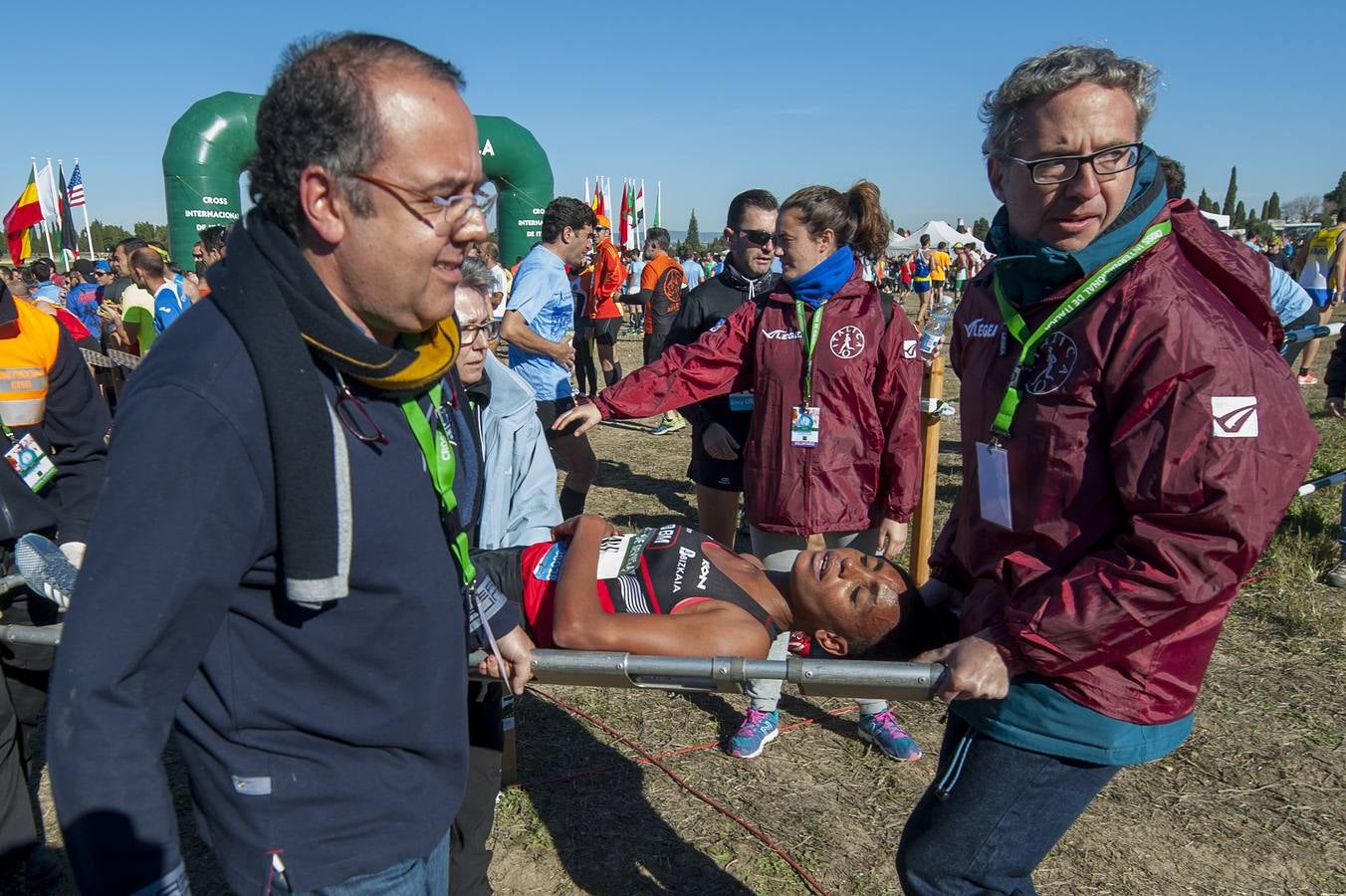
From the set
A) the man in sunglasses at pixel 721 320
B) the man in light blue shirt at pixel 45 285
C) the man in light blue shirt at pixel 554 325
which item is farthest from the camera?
the man in light blue shirt at pixel 45 285

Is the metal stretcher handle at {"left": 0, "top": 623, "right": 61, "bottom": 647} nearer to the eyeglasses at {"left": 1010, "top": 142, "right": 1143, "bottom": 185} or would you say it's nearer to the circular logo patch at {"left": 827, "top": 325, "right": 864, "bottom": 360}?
the eyeglasses at {"left": 1010, "top": 142, "right": 1143, "bottom": 185}

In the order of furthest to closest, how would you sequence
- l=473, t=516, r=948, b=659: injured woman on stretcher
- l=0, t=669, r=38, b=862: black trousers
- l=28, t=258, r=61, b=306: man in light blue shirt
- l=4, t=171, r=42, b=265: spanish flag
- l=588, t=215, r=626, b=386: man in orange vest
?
l=4, t=171, r=42, b=265: spanish flag < l=588, t=215, r=626, b=386: man in orange vest < l=28, t=258, r=61, b=306: man in light blue shirt < l=0, t=669, r=38, b=862: black trousers < l=473, t=516, r=948, b=659: injured woman on stretcher

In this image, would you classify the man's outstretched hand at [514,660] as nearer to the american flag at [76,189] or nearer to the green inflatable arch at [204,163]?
the green inflatable arch at [204,163]

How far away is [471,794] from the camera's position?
2.76 metres

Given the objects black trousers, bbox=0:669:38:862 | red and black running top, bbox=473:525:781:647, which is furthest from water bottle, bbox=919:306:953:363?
black trousers, bbox=0:669:38:862

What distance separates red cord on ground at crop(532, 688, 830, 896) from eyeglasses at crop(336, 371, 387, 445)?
2596 mm

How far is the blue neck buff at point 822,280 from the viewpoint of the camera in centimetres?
390

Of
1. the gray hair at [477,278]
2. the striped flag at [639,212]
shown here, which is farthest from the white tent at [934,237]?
the gray hair at [477,278]

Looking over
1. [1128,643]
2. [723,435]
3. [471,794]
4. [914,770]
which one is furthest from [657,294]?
[1128,643]

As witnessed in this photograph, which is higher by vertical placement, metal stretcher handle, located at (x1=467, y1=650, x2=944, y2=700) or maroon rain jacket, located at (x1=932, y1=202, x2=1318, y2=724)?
maroon rain jacket, located at (x1=932, y1=202, x2=1318, y2=724)

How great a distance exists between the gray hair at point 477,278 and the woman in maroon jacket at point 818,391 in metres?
0.74

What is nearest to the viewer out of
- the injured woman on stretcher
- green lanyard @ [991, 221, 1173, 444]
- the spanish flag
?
green lanyard @ [991, 221, 1173, 444]

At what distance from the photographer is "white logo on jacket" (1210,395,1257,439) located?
157 cm

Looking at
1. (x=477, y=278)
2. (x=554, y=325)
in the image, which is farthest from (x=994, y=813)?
(x=554, y=325)
